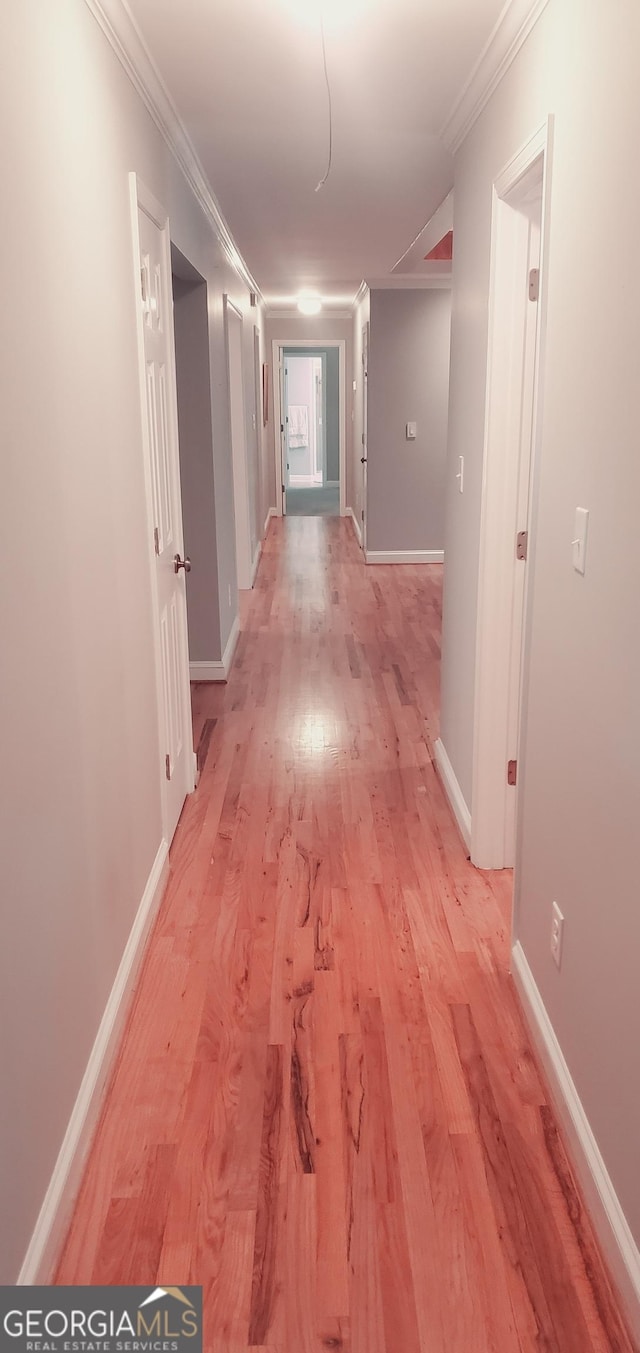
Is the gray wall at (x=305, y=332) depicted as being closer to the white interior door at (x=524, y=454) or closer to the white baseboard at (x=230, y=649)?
the white baseboard at (x=230, y=649)

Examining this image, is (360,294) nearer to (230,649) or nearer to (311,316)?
(311,316)

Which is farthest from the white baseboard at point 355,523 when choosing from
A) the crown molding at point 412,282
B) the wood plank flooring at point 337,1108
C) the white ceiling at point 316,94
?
the wood plank flooring at point 337,1108

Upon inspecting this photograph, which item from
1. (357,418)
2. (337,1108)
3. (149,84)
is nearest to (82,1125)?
(337,1108)

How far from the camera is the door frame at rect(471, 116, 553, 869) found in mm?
2559

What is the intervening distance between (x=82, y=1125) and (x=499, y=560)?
6.08 feet

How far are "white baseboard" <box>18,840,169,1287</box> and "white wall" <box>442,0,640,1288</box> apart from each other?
0.96 m

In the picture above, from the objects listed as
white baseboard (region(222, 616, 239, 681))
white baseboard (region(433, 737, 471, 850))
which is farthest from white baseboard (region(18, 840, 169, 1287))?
white baseboard (region(222, 616, 239, 681))

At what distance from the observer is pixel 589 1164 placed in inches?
68.4

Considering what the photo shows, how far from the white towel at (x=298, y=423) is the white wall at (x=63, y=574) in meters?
14.7

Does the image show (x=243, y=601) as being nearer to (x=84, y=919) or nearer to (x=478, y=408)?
(x=478, y=408)

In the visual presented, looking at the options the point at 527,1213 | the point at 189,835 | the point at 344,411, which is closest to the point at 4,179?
the point at 527,1213

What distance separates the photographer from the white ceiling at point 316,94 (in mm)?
2219

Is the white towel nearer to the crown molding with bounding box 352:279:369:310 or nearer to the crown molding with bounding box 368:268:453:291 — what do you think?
the crown molding with bounding box 352:279:369:310

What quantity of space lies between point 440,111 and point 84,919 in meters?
2.55
